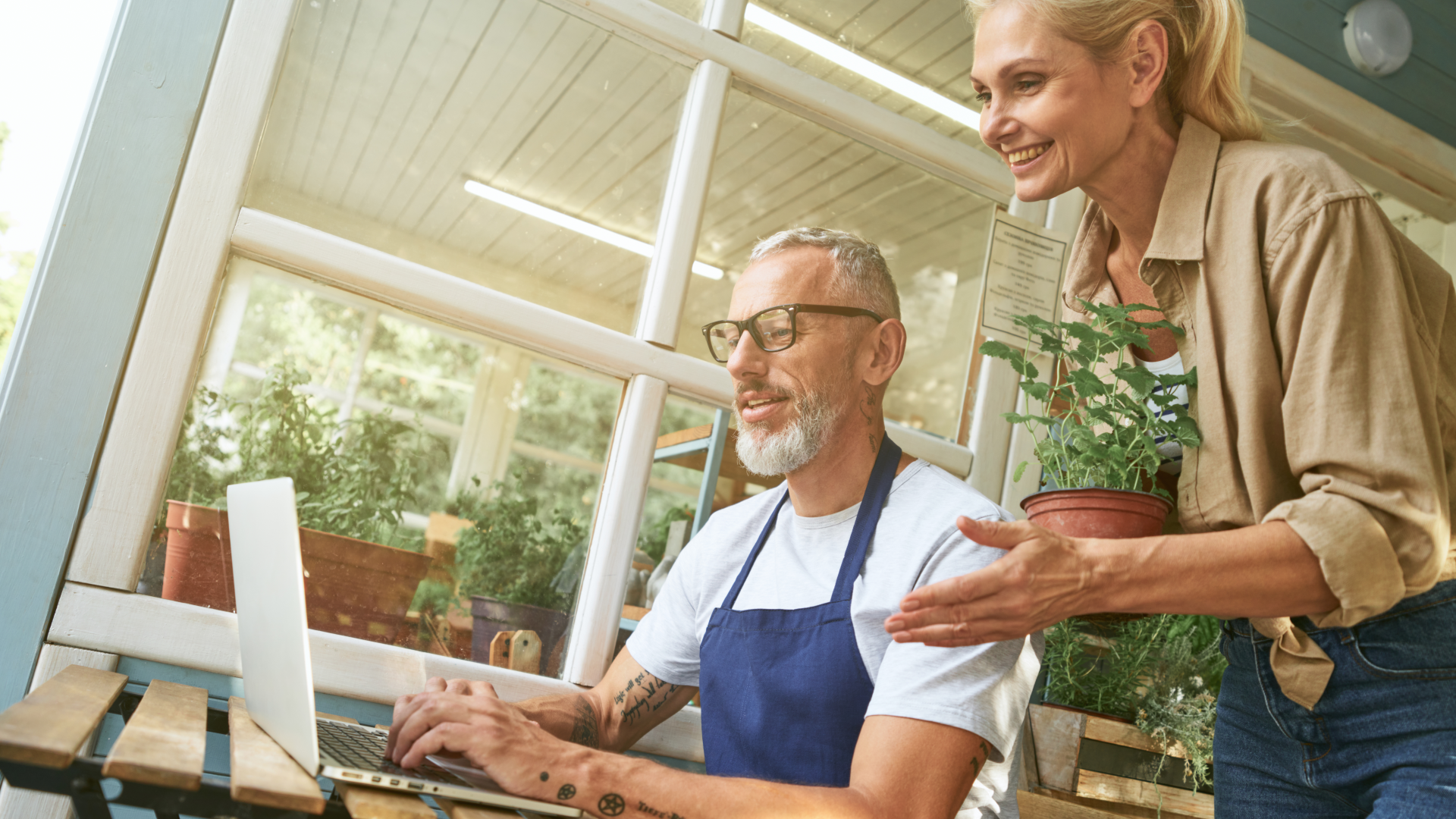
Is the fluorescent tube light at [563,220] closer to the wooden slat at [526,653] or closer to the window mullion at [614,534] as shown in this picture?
the window mullion at [614,534]

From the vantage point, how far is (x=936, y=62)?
2359 mm

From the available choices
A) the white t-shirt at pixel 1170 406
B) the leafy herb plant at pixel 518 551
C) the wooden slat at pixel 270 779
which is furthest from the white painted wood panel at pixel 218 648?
the white t-shirt at pixel 1170 406

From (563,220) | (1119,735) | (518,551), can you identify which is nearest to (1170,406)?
(1119,735)

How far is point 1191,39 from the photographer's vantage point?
4.44ft

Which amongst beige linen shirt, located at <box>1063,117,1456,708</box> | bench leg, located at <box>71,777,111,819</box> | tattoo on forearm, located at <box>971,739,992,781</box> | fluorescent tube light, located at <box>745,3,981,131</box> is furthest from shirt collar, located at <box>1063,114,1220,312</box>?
bench leg, located at <box>71,777,111,819</box>

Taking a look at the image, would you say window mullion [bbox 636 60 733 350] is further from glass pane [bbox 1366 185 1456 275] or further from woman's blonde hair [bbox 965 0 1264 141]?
glass pane [bbox 1366 185 1456 275]

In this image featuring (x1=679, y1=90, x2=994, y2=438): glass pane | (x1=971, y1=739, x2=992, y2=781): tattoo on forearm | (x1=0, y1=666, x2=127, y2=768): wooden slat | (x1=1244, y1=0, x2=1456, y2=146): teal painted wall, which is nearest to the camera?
(x1=0, y1=666, x2=127, y2=768): wooden slat

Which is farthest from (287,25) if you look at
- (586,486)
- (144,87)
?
(586,486)

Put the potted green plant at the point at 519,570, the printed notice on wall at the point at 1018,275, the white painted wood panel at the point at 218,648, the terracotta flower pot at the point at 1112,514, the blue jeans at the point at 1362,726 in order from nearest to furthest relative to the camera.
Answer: the blue jeans at the point at 1362,726
the terracotta flower pot at the point at 1112,514
the white painted wood panel at the point at 218,648
the potted green plant at the point at 519,570
the printed notice on wall at the point at 1018,275

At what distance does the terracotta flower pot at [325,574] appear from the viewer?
1.51 meters

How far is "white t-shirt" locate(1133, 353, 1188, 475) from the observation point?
4.42 ft

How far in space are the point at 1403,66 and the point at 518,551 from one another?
308 centimetres

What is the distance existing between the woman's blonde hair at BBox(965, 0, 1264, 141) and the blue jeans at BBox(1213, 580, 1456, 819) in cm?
70

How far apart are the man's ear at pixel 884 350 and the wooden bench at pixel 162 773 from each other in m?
1.02
